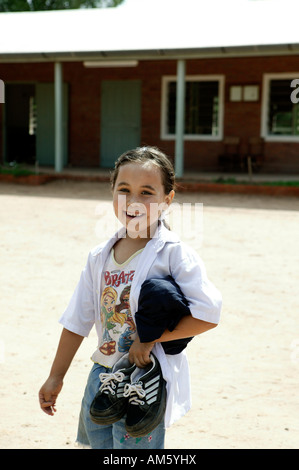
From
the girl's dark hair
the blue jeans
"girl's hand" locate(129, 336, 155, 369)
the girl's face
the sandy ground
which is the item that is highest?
the girl's dark hair

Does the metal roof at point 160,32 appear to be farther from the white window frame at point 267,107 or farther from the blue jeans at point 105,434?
the blue jeans at point 105,434

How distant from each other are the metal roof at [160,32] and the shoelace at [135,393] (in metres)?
11.1

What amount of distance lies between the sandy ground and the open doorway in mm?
8715

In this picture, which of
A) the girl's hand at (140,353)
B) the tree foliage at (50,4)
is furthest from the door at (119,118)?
the tree foliage at (50,4)

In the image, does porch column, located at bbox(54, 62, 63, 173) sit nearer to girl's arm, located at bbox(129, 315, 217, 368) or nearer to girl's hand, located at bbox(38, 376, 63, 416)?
girl's hand, located at bbox(38, 376, 63, 416)

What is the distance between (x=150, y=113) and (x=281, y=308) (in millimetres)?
11426

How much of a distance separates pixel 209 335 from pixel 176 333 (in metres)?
2.78

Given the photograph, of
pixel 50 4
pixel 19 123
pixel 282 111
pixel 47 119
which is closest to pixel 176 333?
pixel 282 111

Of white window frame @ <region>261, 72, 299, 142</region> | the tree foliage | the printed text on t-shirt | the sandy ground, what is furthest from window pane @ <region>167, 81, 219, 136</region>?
the tree foliage

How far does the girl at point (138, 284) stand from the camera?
1.81m

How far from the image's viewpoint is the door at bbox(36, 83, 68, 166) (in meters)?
16.7

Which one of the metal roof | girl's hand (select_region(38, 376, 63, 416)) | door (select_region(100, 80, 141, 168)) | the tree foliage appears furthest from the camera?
the tree foliage
